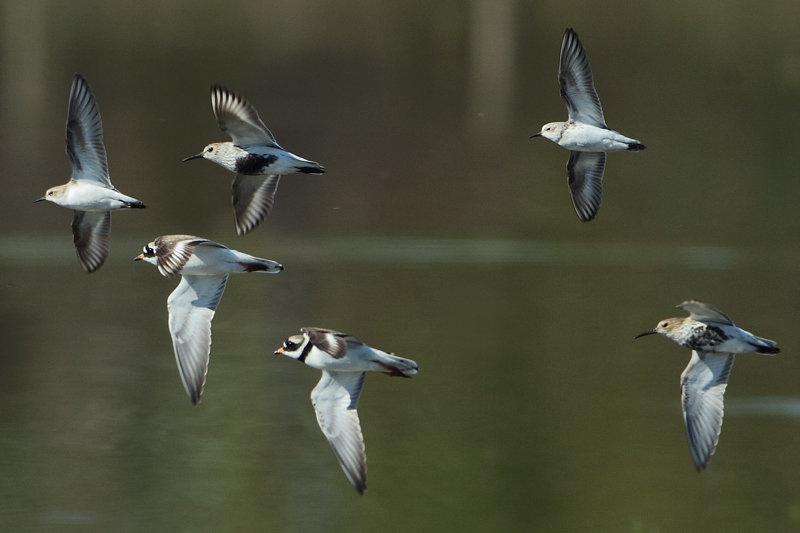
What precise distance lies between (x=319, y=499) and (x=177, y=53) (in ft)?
60.8

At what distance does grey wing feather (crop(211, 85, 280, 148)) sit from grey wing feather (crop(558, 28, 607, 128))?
6.21 feet

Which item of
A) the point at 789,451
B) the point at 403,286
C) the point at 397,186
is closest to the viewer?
the point at 789,451

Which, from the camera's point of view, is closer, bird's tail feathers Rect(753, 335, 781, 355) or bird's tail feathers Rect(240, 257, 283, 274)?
bird's tail feathers Rect(753, 335, 781, 355)

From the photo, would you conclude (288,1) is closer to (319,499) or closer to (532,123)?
(532,123)

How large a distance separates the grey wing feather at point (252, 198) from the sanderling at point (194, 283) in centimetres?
43

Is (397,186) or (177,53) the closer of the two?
(397,186)

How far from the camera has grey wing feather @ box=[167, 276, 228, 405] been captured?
9.28m

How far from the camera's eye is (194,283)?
9.57m

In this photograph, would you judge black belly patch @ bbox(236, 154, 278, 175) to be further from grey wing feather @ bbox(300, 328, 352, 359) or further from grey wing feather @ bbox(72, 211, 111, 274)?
grey wing feather @ bbox(300, 328, 352, 359)

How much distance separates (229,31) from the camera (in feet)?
97.2

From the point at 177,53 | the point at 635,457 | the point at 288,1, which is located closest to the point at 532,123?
the point at 177,53

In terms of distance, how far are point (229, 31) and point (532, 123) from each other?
806cm

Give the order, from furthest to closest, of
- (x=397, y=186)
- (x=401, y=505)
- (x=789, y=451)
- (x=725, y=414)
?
1. (x=397, y=186)
2. (x=725, y=414)
3. (x=789, y=451)
4. (x=401, y=505)

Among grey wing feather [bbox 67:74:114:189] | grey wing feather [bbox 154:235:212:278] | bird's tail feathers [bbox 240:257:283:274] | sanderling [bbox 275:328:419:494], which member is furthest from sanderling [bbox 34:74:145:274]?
sanderling [bbox 275:328:419:494]
